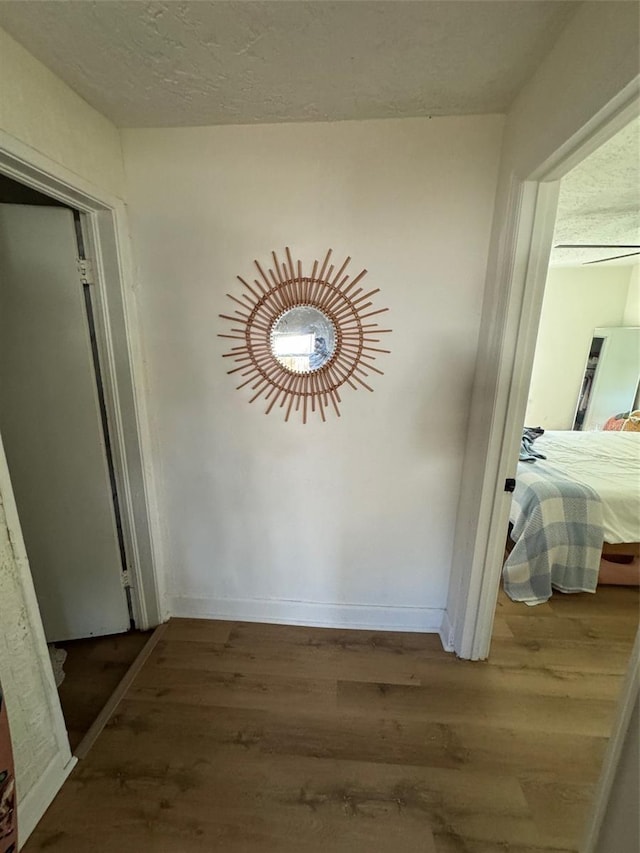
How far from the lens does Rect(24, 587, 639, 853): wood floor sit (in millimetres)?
1108

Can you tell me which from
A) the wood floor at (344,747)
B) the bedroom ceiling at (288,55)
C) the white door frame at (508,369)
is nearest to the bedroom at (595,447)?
the wood floor at (344,747)

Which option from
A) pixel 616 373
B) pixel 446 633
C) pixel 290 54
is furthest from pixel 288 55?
pixel 616 373

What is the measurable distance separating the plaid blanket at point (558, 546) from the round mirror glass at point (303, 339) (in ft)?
5.51

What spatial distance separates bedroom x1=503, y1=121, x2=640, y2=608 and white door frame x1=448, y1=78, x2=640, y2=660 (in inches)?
21.6

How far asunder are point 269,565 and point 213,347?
113cm

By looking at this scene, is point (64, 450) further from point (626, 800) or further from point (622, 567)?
point (622, 567)

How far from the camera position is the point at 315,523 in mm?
1779

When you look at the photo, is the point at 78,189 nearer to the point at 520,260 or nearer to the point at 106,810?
the point at 520,260

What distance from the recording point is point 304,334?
1.55m

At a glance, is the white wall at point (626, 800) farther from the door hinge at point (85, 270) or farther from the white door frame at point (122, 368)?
the door hinge at point (85, 270)

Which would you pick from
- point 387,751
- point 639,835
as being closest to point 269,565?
point 387,751

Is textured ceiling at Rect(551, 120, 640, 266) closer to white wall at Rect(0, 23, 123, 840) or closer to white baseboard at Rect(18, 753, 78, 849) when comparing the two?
white wall at Rect(0, 23, 123, 840)

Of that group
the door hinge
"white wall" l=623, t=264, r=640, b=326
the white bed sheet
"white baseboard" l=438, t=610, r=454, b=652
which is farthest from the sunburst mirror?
"white wall" l=623, t=264, r=640, b=326

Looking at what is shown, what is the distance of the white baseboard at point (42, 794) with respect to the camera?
108cm
